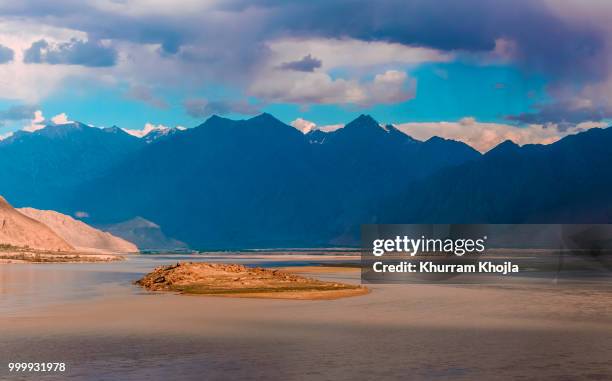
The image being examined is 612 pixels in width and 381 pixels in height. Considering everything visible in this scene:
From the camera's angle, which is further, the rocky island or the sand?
the rocky island

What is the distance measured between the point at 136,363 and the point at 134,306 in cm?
2457

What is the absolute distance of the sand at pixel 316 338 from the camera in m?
28.9

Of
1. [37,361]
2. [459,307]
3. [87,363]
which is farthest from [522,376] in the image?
[459,307]

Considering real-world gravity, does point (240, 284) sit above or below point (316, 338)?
above

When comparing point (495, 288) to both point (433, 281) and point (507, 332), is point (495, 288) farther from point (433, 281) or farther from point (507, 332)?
point (507, 332)

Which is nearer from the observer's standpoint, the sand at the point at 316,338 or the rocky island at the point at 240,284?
the sand at the point at 316,338

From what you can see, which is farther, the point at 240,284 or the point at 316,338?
the point at 240,284

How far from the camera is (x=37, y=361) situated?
30078mm

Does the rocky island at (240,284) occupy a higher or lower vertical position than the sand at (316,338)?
higher

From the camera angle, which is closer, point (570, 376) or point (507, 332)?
point (570, 376)

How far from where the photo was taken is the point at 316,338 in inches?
1483

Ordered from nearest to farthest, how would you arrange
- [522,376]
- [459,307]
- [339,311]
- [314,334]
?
1. [522,376]
2. [314,334]
3. [339,311]
4. [459,307]

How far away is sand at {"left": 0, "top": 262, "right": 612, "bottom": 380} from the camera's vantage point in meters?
28.9

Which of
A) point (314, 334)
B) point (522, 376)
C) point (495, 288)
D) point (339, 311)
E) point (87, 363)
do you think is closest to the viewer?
point (522, 376)
